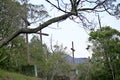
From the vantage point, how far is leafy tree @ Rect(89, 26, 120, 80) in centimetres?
3728

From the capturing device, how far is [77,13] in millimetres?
9766

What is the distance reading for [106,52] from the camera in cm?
3725

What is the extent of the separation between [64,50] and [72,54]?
3833 millimetres

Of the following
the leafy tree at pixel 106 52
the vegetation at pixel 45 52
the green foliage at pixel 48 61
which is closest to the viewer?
the vegetation at pixel 45 52

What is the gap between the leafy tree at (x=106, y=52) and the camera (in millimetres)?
37281

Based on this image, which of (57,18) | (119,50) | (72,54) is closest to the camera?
(57,18)

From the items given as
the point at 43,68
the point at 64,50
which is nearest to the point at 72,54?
the point at 64,50

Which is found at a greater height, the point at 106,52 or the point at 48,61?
the point at 106,52

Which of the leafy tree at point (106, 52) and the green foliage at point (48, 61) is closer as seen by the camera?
the leafy tree at point (106, 52)

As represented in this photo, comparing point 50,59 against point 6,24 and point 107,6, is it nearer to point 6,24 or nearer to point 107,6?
point 6,24

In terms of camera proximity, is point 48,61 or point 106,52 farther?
point 48,61

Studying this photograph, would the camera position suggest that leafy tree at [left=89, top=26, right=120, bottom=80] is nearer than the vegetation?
No

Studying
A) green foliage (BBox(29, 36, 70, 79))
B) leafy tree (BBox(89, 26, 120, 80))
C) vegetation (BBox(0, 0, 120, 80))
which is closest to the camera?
vegetation (BBox(0, 0, 120, 80))

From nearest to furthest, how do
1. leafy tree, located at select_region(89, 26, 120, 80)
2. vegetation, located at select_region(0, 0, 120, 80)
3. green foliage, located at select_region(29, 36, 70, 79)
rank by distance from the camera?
vegetation, located at select_region(0, 0, 120, 80), leafy tree, located at select_region(89, 26, 120, 80), green foliage, located at select_region(29, 36, 70, 79)
